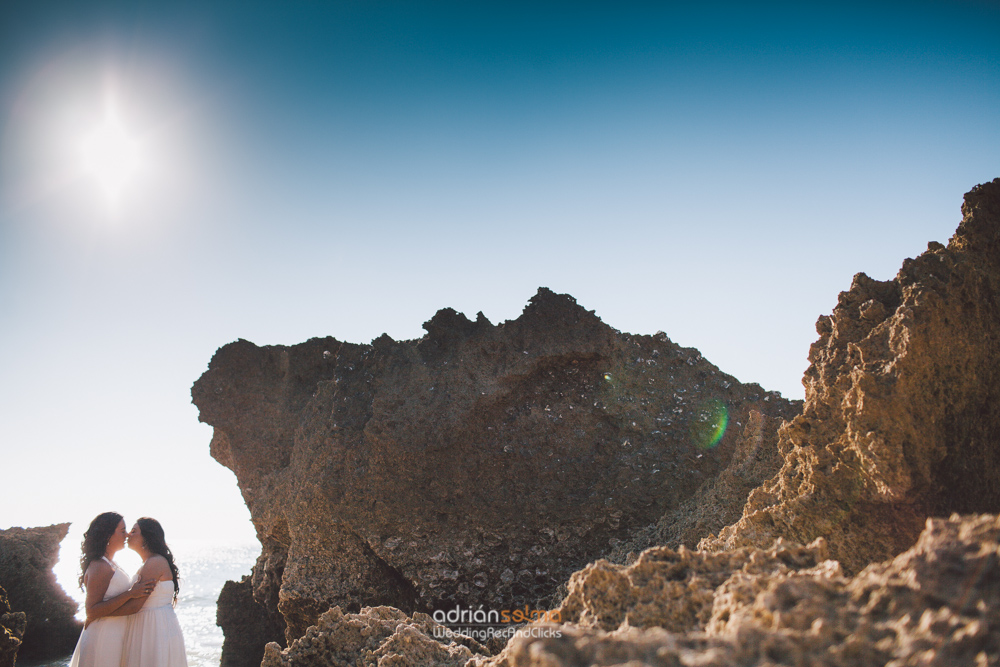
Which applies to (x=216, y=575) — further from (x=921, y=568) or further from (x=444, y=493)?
(x=921, y=568)

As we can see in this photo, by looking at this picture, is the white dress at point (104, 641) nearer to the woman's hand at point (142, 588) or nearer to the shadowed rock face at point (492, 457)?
the woman's hand at point (142, 588)

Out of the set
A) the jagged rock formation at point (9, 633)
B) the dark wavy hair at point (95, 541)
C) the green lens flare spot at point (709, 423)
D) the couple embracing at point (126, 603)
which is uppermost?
the green lens flare spot at point (709, 423)

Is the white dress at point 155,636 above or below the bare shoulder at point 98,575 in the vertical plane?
below

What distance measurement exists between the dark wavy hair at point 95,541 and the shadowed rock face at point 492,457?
2.99m

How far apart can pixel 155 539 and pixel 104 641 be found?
0.77m

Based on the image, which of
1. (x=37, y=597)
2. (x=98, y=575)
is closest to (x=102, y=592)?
(x=98, y=575)

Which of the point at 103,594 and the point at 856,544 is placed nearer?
the point at 856,544

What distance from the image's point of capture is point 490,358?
26.7 ft

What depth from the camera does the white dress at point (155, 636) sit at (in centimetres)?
466

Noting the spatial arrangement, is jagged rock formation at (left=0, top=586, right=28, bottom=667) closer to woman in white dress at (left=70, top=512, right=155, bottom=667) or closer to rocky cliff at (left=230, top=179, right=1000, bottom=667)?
woman in white dress at (left=70, top=512, right=155, bottom=667)

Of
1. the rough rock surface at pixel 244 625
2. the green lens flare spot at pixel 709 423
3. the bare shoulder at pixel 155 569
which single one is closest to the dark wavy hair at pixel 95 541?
the bare shoulder at pixel 155 569

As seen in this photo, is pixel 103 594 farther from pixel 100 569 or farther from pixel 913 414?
pixel 913 414

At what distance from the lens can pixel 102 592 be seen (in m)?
4.68

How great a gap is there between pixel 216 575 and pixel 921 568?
206ft
